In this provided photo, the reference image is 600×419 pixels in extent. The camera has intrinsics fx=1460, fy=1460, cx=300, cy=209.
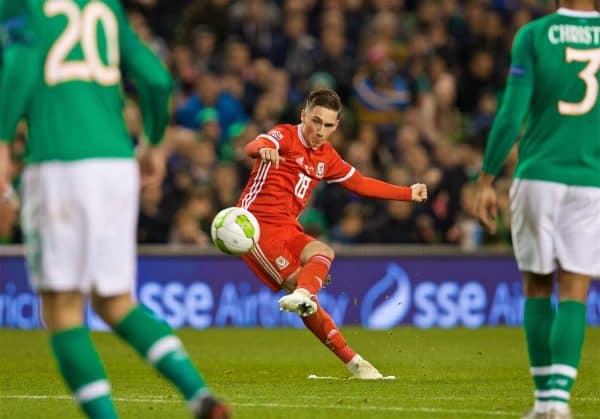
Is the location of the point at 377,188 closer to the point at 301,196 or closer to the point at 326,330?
the point at 301,196

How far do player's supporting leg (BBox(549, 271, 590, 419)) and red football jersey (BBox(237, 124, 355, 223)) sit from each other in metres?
3.89

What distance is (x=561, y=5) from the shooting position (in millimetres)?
7910

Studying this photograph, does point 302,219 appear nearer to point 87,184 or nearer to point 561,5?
point 561,5

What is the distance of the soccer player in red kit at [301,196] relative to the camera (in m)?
10.9

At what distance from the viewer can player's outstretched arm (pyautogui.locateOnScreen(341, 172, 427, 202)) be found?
1084 centimetres

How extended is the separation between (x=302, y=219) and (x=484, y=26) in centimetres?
539

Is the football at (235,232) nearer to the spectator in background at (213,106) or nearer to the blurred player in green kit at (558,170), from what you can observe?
the blurred player in green kit at (558,170)

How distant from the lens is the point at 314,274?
10.6 metres

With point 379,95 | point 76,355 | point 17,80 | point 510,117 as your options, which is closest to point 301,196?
point 510,117

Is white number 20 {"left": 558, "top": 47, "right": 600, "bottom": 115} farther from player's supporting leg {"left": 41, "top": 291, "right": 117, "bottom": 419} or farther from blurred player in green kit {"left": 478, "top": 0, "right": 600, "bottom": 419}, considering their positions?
player's supporting leg {"left": 41, "top": 291, "right": 117, "bottom": 419}

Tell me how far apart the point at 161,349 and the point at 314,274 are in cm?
400

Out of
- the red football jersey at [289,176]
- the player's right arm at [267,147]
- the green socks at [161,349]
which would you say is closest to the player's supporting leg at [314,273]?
the red football jersey at [289,176]

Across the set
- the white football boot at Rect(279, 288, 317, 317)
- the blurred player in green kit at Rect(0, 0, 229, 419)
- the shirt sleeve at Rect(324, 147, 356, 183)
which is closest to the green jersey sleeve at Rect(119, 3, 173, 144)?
the blurred player in green kit at Rect(0, 0, 229, 419)

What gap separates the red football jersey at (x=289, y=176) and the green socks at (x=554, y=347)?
3702 mm
